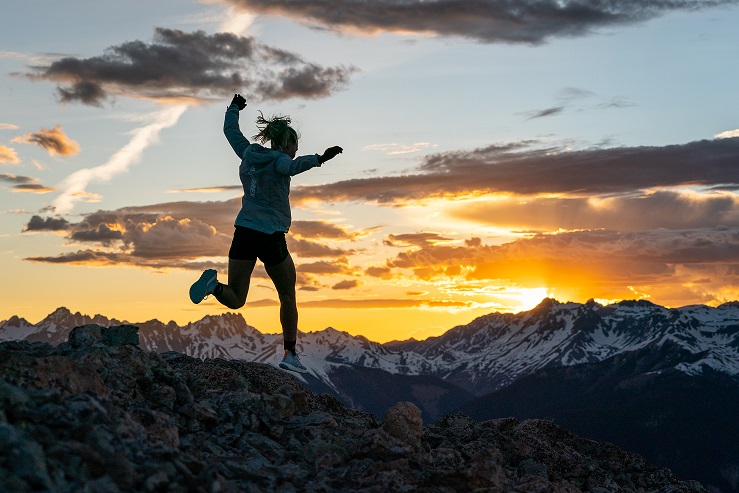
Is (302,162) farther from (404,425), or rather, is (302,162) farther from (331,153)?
(404,425)

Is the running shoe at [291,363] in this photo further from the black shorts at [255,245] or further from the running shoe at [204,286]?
the running shoe at [204,286]

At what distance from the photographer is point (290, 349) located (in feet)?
49.4

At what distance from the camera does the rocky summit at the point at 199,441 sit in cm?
774

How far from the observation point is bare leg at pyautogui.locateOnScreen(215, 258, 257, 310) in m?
14.0

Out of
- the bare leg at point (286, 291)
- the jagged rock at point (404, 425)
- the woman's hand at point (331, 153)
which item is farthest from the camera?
the bare leg at point (286, 291)

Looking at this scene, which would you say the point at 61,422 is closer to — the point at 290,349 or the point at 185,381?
the point at 185,381

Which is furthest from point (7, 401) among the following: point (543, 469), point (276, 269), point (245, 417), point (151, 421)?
point (543, 469)

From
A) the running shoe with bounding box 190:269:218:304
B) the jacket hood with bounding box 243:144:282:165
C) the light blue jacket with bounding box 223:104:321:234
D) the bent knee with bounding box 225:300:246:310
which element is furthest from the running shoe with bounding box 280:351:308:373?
the jacket hood with bounding box 243:144:282:165

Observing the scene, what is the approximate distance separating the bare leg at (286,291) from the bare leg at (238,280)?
38cm

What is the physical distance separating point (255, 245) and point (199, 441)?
167 inches

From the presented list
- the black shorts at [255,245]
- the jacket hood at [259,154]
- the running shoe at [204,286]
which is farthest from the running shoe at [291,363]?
the jacket hood at [259,154]

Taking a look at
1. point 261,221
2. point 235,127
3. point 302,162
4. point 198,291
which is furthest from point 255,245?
point 235,127

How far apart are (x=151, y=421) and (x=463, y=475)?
12.6 feet

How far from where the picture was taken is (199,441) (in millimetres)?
10477
